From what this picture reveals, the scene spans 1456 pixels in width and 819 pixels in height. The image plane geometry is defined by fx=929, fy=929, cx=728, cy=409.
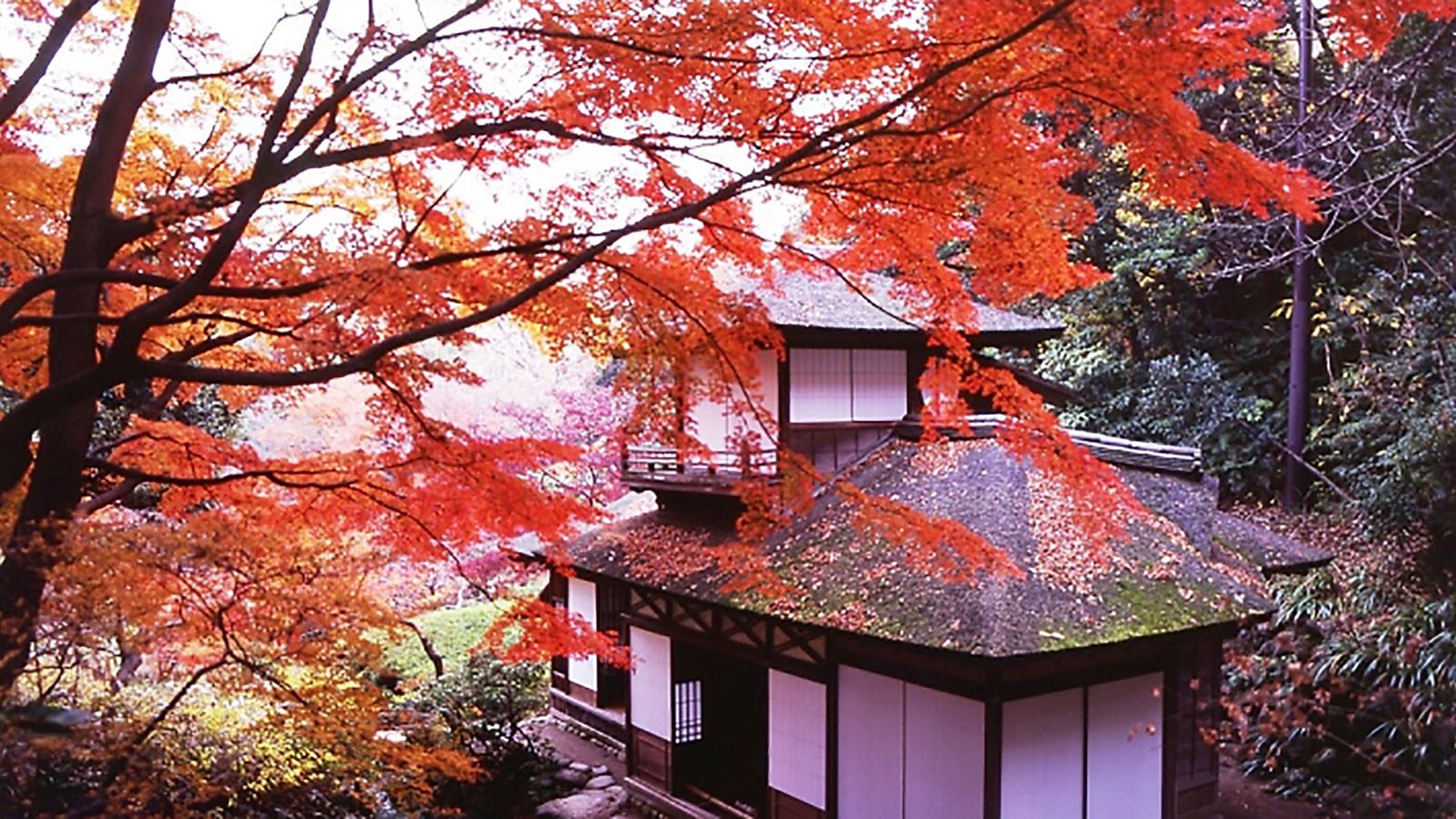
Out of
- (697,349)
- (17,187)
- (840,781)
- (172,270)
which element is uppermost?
(17,187)

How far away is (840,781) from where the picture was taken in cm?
802

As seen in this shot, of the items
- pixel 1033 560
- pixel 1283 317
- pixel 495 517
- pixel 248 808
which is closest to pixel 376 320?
pixel 495 517

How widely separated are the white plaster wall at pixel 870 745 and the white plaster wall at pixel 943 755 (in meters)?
0.09

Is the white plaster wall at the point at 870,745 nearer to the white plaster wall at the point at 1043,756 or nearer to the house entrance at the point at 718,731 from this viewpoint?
the white plaster wall at the point at 1043,756

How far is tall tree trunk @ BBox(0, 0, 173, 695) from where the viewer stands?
496 cm

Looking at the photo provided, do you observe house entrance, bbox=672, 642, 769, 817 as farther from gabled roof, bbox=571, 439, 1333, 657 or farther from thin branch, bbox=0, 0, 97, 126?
thin branch, bbox=0, 0, 97, 126

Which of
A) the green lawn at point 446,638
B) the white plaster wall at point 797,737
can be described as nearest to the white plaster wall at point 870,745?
the white plaster wall at point 797,737

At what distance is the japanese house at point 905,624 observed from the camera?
704 centimetres

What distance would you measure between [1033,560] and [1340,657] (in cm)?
477

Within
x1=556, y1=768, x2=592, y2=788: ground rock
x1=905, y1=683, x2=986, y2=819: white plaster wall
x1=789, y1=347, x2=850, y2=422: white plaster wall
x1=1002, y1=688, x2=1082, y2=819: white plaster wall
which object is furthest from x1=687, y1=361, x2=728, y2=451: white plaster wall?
x1=556, y1=768, x2=592, y2=788: ground rock

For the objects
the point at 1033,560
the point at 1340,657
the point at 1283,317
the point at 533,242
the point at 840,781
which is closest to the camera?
the point at 533,242

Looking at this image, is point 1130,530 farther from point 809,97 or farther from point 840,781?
point 809,97

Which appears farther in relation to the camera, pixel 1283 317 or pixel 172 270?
pixel 1283 317

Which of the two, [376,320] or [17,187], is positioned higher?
[17,187]
